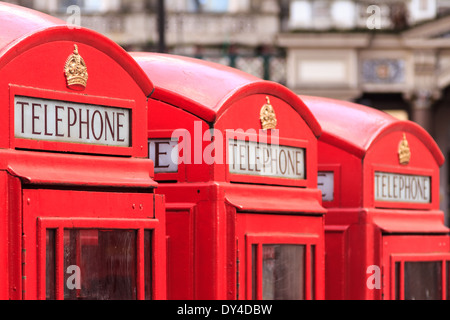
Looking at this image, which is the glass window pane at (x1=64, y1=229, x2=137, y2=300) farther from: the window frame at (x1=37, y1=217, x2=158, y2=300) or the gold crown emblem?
the gold crown emblem

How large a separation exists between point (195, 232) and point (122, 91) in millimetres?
751

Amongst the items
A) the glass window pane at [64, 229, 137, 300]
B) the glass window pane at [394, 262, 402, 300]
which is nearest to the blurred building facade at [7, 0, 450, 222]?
the glass window pane at [394, 262, 402, 300]

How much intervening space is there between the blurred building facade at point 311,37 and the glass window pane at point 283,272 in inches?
570

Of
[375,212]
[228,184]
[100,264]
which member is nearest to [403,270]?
[375,212]

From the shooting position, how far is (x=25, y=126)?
3770mm

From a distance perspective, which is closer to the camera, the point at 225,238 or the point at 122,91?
the point at 122,91

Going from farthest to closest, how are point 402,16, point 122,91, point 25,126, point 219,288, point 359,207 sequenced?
point 402,16 → point 359,207 → point 219,288 → point 122,91 → point 25,126

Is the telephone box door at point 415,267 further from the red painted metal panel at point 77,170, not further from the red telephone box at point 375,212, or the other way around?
the red painted metal panel at point 77,170

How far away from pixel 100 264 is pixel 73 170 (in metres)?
0.34

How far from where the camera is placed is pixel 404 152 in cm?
634

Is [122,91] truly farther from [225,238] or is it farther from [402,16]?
[402,16]

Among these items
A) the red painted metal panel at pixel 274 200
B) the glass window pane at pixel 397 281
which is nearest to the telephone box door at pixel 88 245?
the red painted metal panel at pixel 274 200

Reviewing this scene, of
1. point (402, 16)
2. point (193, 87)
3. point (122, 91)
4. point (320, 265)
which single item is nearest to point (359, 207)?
point (320, 265)

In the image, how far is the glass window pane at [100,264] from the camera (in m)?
3.87
